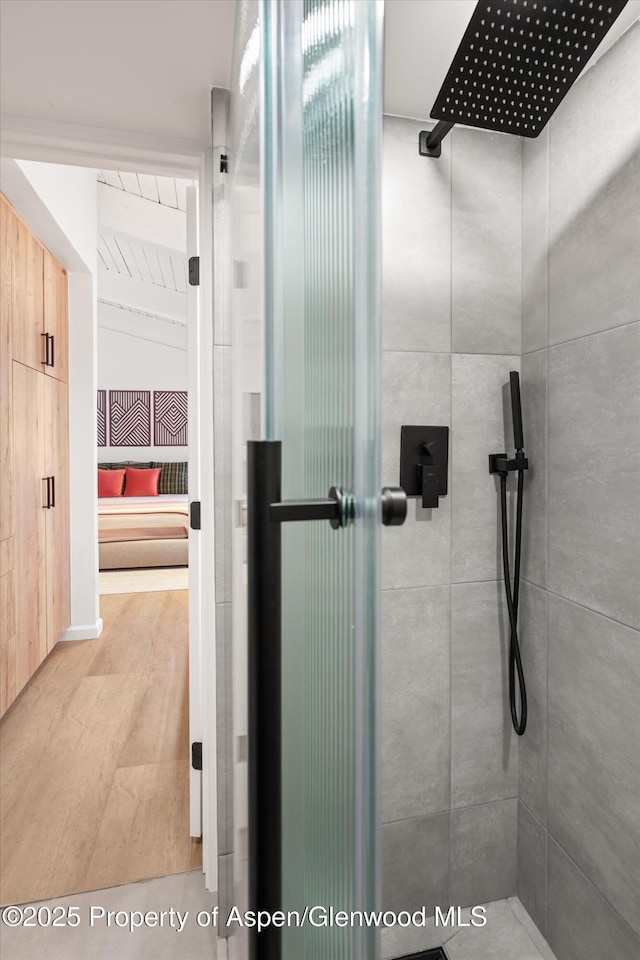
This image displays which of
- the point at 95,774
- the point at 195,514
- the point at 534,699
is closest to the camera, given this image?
the point at 534,699

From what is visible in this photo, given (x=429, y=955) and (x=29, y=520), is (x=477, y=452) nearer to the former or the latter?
(x=429, y=955)

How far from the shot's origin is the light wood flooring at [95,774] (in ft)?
5.52

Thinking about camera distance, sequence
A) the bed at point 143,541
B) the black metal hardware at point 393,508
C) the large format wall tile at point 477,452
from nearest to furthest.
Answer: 1. the black metal hardware at point 393,508
2. the large format wall tile at point 477,452
3. the bed at point 143,541

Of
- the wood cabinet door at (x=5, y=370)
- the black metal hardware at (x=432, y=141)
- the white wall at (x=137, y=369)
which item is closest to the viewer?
the black metal hardware at (x=432, y=141)

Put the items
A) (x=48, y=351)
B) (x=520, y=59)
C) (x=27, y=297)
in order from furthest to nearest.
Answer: (x=48, y=351), (x=27, y=297), (x=520, y=59)

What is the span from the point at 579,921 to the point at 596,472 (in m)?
1.01

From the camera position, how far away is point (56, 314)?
3.23 metres

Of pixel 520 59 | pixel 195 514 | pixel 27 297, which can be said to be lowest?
pixel 195 514

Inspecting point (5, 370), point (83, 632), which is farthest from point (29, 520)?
point (83, 632)

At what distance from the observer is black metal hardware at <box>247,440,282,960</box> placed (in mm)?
A: 439

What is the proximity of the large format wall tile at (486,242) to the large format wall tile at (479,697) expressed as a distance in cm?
65

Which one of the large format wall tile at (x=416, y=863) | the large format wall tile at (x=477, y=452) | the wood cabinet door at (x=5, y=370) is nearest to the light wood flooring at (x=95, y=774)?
the large format wall tile at (x=416, y=863)

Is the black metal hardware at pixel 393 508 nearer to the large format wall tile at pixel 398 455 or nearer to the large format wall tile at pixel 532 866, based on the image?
the large format wall tile at pixel 398 455

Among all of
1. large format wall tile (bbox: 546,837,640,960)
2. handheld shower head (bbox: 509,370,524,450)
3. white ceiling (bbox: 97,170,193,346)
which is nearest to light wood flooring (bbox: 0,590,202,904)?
large format wall tile (bbox: 546,837,640,960)
